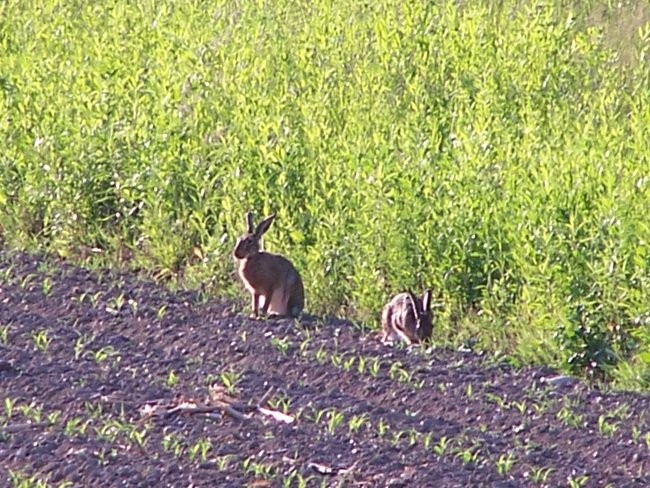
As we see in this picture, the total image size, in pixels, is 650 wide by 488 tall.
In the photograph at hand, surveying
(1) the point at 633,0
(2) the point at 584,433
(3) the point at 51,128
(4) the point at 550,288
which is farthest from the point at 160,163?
(1) the point at 633,0

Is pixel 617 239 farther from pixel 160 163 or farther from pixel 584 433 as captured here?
pixel 160 163

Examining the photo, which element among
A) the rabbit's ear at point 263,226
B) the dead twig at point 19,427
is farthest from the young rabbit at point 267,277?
the dead twig at point 19,427

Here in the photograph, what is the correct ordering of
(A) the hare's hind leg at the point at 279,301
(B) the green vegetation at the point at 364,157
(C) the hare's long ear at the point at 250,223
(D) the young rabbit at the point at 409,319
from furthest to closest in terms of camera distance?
(C) the hare's long ear at the point at 250,223, (A) the hare's hind leg at the point at 279,301, (B) the green vegetation at the point at 364,157, (D) the young rabbit at the point at 409,319

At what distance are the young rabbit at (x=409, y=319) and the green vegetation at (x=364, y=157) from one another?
30 cm

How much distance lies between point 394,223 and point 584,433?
236 centimetres

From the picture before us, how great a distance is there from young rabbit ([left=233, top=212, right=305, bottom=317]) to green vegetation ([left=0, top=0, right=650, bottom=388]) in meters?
0.43

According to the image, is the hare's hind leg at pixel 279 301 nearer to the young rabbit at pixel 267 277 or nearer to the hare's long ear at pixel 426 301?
the young rabbit at pixel 267 277

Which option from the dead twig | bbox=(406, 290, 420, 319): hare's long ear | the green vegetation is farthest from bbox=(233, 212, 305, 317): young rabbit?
the dead twig

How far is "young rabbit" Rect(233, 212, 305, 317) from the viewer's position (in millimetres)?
8297

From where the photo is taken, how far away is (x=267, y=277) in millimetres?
8305

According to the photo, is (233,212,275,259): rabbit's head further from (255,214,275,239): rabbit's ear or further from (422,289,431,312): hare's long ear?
(422,289,431,312): hare's long ear

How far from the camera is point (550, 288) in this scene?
7969mm

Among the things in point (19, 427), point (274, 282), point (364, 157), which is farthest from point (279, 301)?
point (19, 427)

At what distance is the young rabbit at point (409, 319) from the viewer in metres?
7.89
